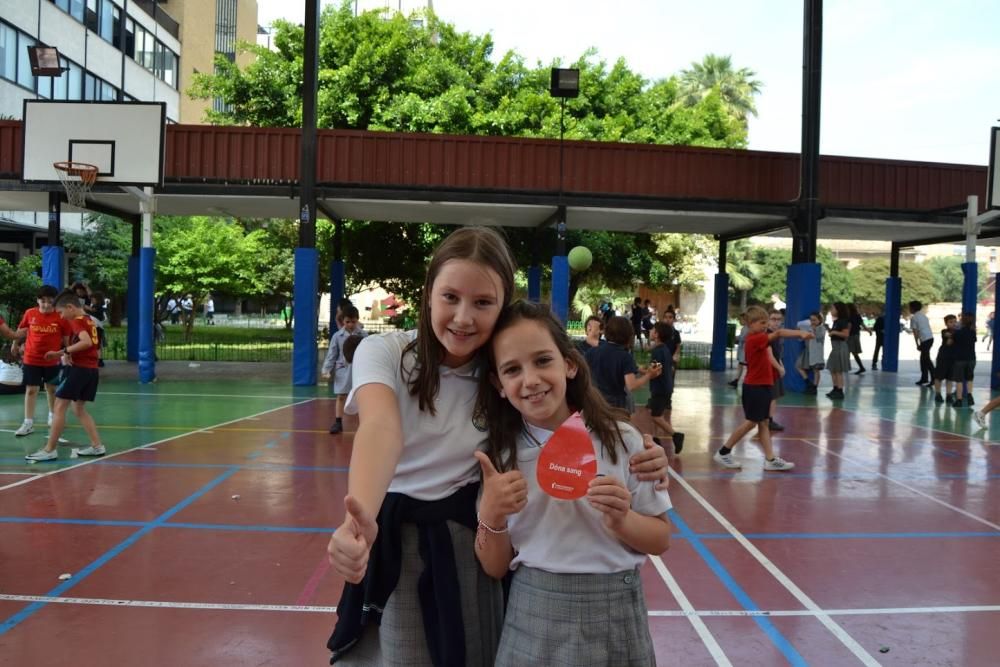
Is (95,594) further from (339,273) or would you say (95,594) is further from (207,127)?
(339,273)

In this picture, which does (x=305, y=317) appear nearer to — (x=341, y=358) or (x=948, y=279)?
(x=341, y=358)

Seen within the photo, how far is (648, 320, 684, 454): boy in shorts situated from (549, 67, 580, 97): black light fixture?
29.1ft

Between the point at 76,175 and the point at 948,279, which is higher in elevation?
the point at 948,279

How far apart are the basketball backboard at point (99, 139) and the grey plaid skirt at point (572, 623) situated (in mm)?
16519

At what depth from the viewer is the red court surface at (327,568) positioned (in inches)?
178

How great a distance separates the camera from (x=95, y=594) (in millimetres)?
5113

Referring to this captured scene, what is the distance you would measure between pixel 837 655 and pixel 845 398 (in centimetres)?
1427

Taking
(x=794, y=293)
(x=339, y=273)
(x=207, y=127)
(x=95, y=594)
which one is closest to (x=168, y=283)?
(x=339, y=273)

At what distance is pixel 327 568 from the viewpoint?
5730 mm

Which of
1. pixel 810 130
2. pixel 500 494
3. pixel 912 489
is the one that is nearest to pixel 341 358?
pixel 912 489

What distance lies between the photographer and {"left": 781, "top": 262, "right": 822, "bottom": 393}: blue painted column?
18.9 m

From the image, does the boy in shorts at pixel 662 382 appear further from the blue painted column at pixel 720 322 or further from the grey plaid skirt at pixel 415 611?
the blue painted column at pixel 720 322

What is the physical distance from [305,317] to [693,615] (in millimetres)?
14561

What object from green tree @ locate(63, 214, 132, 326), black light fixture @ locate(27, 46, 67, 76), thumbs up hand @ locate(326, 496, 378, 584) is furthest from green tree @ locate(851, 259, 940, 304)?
thumbs up hand @ locate(326, 496, 378, 584)
